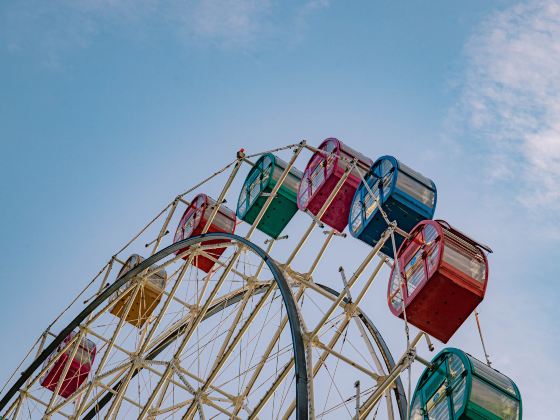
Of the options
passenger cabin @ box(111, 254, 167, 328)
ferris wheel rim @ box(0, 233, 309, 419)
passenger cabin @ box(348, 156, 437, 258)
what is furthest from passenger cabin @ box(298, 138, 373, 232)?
passenger cabin @ box(111, 254, 167, 328)

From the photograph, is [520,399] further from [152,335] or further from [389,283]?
[152,335]

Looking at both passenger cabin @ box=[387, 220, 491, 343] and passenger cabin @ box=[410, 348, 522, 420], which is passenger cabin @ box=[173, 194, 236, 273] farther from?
passenger cabin @ box=[410, 348, 522, 420]

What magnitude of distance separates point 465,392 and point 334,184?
554cm

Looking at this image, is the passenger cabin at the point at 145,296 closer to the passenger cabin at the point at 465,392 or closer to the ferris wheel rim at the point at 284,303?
the ferris wheel rim at the point at 284,303

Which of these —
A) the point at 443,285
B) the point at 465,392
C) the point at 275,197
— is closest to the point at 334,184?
the point at 275,197

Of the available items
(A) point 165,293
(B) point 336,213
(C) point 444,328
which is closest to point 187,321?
(A) point 165,293

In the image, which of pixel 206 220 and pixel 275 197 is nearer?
pixel 275 197

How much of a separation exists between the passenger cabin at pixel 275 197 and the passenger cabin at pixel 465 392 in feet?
18.1

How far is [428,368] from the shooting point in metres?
16.0

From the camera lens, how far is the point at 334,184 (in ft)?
62.1

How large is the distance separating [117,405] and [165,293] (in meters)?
3.16

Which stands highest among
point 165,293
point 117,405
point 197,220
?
point 197,220

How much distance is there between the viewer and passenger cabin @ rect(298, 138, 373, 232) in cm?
1886

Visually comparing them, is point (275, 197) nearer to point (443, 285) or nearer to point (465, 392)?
point (443, 285)
